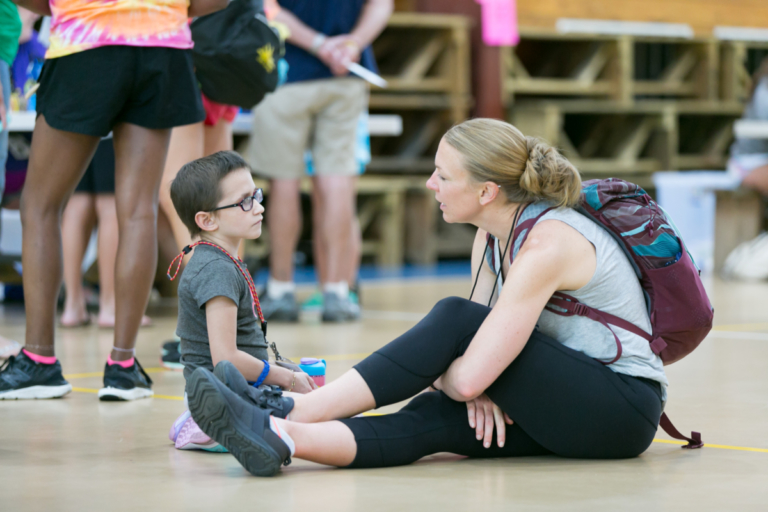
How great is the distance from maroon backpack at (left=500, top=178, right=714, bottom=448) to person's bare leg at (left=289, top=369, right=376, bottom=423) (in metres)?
0.40

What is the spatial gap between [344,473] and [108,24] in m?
1.33

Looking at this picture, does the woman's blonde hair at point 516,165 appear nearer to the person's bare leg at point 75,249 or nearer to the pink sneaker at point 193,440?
the pink sneaker at point 193,440

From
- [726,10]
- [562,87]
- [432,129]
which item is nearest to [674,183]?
[562,87]

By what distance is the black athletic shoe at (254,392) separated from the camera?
1.87 m

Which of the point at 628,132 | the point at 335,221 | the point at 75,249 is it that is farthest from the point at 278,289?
the point at 628,132

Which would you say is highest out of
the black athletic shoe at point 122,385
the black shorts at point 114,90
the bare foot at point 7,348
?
the black shorts at point 114,90

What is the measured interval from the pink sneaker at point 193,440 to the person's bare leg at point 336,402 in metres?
0.24

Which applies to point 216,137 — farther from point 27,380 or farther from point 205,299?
point 205,299

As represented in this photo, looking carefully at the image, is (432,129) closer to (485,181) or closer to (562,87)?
(562,87)

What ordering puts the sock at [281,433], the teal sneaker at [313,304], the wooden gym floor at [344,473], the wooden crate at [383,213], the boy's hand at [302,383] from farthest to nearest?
1. the wooden crate at [383,213]
2. the teal sneaker at [313,304]
3. the boy's hand at [302,383]
4. the sock at [281,433]
5. the wooden gym floor at [344,473]

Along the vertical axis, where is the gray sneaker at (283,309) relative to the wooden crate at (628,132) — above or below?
below

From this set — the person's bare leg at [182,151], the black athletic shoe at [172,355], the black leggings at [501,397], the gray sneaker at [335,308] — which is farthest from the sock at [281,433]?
the gray sneaker at [335,308]

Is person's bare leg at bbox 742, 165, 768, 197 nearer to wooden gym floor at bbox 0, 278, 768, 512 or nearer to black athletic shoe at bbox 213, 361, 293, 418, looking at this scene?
wooden gym floor at bbox 0, 278, 768, 512

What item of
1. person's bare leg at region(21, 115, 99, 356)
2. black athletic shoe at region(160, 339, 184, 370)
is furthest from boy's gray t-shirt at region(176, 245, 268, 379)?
black athletic shoe at region(160, 339, 184, 370)
